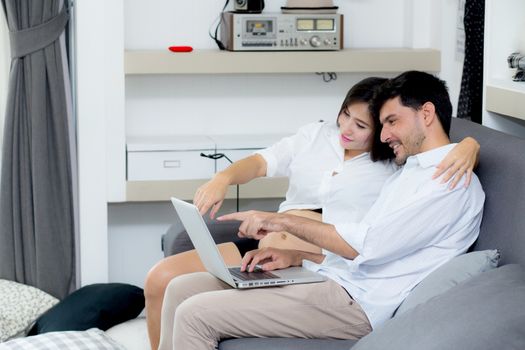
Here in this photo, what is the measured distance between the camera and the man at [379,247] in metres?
2.56

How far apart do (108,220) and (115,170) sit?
15.9 inches

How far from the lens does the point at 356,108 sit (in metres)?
3.11

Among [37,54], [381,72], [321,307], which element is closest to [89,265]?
[37,54]

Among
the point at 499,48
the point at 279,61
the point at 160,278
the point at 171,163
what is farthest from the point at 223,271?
the point at 279,61

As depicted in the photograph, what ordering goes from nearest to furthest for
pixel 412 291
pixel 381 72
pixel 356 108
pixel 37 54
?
pixel 412 291
pixel 356 108
pixel 37 54
pixel 381 72

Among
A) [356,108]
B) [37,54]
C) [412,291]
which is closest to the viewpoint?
[412,291]

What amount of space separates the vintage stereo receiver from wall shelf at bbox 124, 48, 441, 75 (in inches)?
1.4

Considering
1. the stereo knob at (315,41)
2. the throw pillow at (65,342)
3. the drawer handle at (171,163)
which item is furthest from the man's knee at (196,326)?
the stereo knob at (315,41)

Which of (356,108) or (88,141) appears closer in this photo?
(356,108)

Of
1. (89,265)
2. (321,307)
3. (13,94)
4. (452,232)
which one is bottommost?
(89,265)

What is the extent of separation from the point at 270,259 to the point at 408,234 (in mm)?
562

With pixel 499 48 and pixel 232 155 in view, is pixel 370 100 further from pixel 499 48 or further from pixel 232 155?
pixel 232 155

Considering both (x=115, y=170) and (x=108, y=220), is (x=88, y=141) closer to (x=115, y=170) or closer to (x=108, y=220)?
(x=115, y=170)

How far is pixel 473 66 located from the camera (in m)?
3.76
